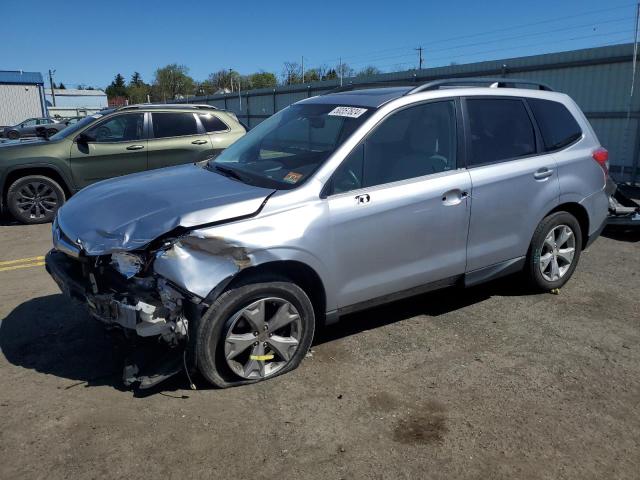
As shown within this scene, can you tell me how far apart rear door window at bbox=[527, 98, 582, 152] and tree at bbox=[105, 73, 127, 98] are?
104 meters

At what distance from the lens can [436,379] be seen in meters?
3.53

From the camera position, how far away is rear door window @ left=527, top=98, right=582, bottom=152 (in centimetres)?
467

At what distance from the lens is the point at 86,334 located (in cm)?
414

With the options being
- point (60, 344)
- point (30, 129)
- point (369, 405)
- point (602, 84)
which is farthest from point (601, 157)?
point (30, 129)

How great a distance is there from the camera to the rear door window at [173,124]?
8.86m

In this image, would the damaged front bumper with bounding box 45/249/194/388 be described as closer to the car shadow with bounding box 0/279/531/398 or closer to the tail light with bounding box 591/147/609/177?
the car shadow with bounding box 0/279/531/398


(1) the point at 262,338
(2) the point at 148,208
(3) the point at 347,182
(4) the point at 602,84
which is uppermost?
(4) the point at 602,84

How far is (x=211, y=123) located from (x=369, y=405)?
6981 mm

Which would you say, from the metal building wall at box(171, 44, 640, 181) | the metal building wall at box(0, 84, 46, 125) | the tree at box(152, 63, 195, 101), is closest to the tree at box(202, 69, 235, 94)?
the tree at box(152, 63, 195, 101)

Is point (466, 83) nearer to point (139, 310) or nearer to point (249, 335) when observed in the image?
point (249, 335)

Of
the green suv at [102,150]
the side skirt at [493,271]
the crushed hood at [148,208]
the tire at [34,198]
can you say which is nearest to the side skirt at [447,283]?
the side skirt at [493,271]

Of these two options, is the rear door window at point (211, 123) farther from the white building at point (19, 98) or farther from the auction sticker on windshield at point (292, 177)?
the white building at point (19, 98)

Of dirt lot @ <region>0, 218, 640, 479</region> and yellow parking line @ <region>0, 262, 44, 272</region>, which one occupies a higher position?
yellow parking line @ <region>0, 262, 44, 272</region>

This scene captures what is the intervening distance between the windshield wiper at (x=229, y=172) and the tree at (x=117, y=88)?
104 meters
